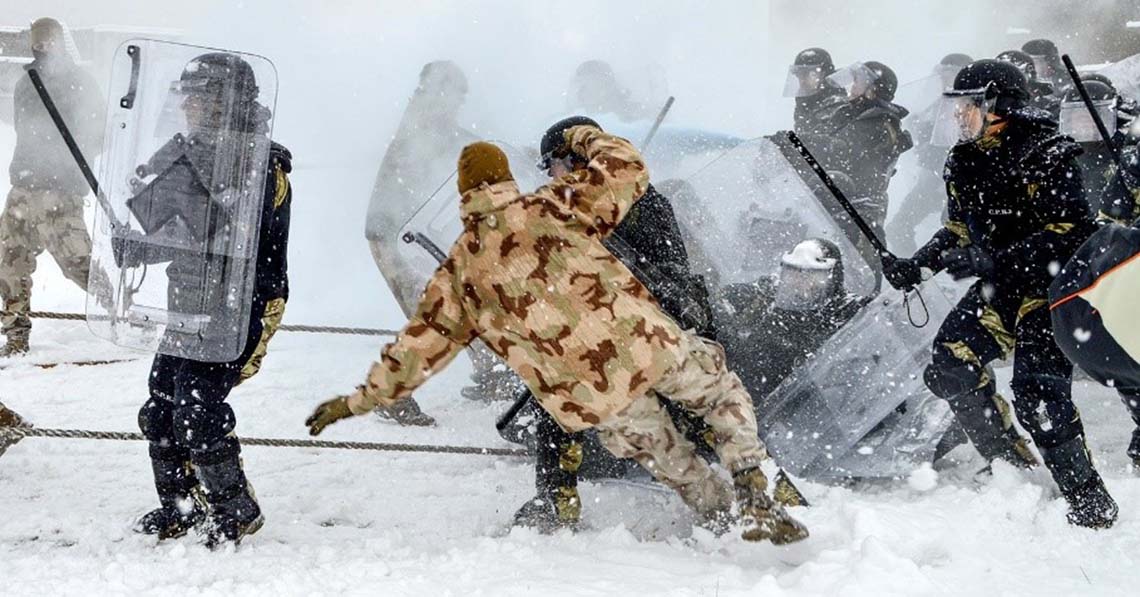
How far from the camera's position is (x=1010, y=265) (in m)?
3.67

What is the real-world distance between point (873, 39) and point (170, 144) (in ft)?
43.1

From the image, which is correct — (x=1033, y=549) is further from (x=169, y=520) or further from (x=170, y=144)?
(x=170, y=144)

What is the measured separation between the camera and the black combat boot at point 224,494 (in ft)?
11.6

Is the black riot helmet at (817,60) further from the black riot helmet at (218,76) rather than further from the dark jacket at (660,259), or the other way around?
the black riot helmet at (218,76)

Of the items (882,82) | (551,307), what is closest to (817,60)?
(882,82)

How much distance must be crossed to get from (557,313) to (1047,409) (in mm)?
1864

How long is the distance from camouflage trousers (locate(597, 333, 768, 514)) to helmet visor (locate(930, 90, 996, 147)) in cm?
137

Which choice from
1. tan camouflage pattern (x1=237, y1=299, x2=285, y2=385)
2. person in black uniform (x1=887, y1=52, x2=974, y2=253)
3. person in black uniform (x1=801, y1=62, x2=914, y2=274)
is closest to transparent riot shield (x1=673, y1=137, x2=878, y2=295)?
person in black uniform (x1=801, y1=62, x2=914, y2=274)

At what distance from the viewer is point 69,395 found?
5.65 meters

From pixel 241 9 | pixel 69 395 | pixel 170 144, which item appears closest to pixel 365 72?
pixel 241 9

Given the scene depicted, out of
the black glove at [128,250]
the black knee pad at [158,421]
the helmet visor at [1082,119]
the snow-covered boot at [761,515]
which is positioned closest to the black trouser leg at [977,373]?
the snow-covered boot at [761,515]

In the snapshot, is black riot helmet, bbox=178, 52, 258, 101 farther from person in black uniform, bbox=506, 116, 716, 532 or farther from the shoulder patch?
person in black uniform, bbox=506, 116, 716, 532

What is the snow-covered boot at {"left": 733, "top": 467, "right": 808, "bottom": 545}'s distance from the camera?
A: 318cm

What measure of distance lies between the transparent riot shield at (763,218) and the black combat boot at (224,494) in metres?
2.36
